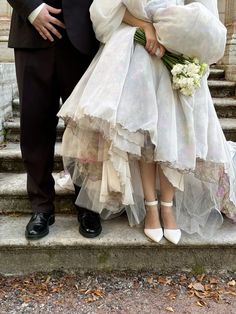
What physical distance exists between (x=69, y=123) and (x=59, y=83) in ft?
0.75

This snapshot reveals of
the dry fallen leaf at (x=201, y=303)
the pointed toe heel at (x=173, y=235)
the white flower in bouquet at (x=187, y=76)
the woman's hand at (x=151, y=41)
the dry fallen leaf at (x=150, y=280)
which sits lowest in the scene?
the dry fallen leaf at (x=150, y=280)

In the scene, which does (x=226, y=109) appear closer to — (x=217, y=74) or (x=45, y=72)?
(x=217, y=74)

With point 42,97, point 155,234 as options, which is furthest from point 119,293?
point 42,97

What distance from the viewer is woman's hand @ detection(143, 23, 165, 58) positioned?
1885 millimetres

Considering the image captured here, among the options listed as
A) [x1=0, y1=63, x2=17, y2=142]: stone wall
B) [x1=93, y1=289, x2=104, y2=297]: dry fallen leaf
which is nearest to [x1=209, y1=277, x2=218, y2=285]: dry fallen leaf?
[x1=93, y1=289, x2=104, y2=297]: dry fallen leaf

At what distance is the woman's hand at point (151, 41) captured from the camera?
188cm

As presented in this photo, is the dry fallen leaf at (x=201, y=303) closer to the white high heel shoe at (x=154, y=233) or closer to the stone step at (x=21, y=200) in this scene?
the white high heel shoe at (x=154, y=233)

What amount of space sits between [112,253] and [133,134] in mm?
706

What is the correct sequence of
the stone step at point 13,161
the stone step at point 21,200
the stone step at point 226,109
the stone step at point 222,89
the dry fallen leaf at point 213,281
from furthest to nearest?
1. the stone step at point 222,89
2. the stone step at point 226,109
3. the stone step at point 13,161
4. the stone step at point 21,200
5. the dry fallen leaf at point 213,281

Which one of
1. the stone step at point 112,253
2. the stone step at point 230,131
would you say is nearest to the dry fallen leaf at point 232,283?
the stone step at point 112,253

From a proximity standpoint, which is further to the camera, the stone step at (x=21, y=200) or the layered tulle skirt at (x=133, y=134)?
the stone step at (x=21, y=200)

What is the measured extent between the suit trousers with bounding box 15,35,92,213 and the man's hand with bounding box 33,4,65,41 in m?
0.06

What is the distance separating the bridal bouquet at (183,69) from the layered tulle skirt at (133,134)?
38mm

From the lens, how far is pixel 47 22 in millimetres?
1881
